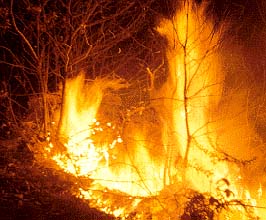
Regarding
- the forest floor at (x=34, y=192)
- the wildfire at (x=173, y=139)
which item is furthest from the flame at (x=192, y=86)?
the forest floor at (x=34, y=192)

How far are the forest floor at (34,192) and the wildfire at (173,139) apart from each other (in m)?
0.55

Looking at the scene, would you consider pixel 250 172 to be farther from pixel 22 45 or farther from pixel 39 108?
pixel 22 45

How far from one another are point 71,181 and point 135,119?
2.24 m

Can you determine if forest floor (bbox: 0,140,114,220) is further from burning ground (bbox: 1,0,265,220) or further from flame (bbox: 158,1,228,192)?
flame (bbox: 158,1,228,192)

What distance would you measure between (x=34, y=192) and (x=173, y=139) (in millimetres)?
3060

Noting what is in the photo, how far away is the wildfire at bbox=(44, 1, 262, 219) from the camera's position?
903 centimetres

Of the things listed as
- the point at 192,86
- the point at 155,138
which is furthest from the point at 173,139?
the point at 192,86

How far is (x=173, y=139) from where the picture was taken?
31.2 ft

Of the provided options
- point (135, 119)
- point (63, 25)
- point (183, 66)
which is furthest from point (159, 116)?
point (63, 25)

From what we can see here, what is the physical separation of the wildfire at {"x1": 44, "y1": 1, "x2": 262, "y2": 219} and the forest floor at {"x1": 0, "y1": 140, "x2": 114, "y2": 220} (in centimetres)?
55

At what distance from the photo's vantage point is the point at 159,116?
32.2 feet

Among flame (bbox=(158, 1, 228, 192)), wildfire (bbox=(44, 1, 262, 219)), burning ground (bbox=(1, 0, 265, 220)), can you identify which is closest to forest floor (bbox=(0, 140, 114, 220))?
burning ground (bbox=(1, 0, 265, 220))

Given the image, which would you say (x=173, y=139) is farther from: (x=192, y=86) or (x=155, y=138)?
(x=192, y=86)

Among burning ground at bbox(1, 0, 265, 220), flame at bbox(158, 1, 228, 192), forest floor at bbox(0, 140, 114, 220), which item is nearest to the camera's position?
forest floor at bbox(0, 140, 114, 220)
